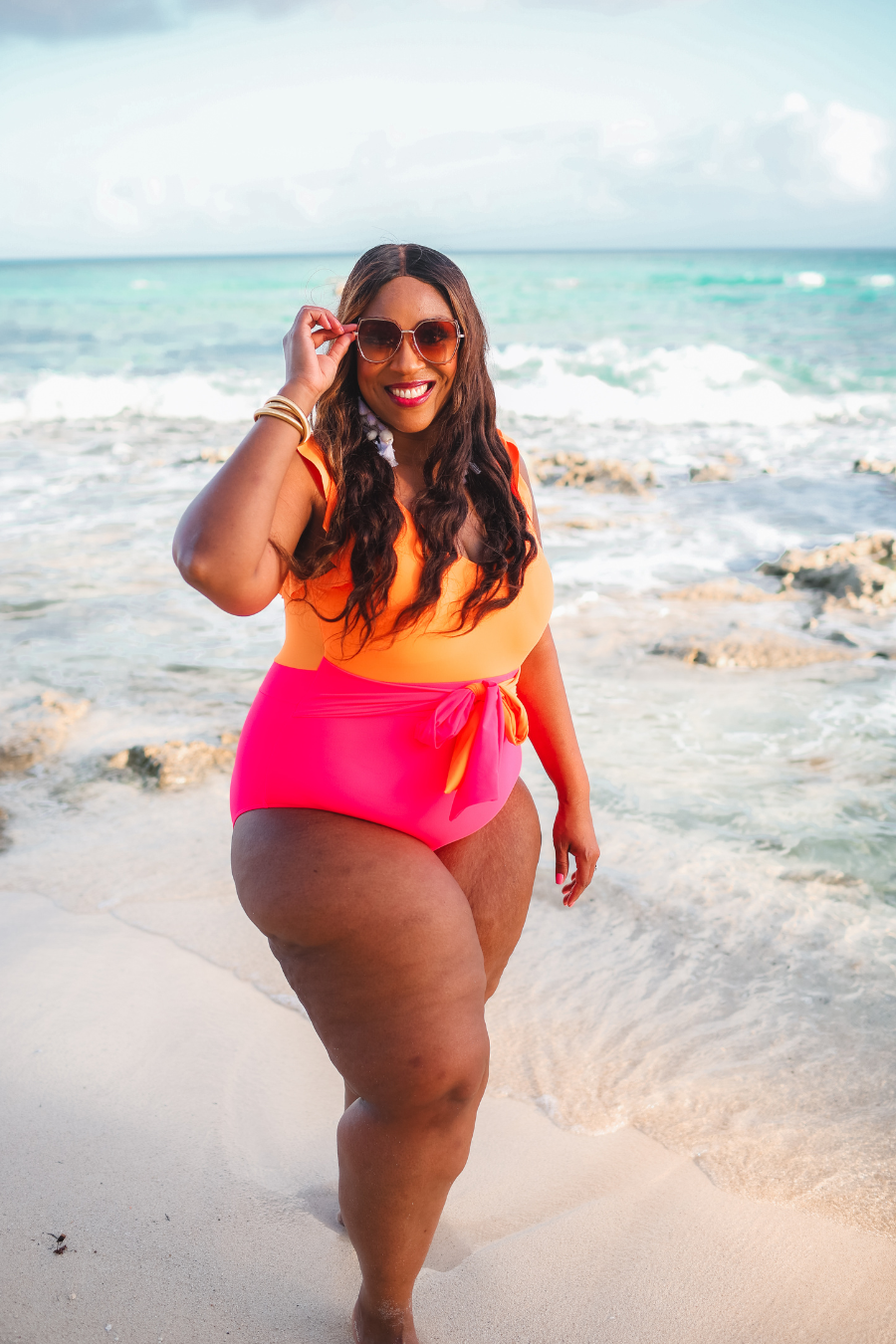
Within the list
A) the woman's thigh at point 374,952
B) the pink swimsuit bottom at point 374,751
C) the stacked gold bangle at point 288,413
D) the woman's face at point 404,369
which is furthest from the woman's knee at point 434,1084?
the woman's face at point 404,369

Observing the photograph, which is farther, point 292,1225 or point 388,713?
point 292,1225

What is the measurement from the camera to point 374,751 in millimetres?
1797

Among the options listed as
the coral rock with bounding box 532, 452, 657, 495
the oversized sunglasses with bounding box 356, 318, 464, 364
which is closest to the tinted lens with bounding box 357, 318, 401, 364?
the oversized sunglasses with bounding box 356, 318, 464, 364

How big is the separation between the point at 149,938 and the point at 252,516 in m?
1.95

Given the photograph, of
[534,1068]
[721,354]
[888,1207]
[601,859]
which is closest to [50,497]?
[601,859]

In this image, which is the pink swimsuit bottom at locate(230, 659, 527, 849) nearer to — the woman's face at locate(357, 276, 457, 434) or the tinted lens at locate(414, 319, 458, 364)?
the woman's face at locate(357, 276, 457, 434)

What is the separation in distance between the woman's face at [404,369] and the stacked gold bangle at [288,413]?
0.88 feet

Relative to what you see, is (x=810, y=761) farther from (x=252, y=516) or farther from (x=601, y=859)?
(x=252, y=516)

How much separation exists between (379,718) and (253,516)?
0.43m

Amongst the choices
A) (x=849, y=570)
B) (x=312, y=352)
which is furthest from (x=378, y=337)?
(x=849, y=570)

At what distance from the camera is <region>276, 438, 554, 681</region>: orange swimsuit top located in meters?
1.81

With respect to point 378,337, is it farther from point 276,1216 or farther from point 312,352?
point 276,1216

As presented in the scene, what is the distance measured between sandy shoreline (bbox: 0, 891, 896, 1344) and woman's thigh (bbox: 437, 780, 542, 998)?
1.98 ft

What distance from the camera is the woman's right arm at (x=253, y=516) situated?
5.42 ft
